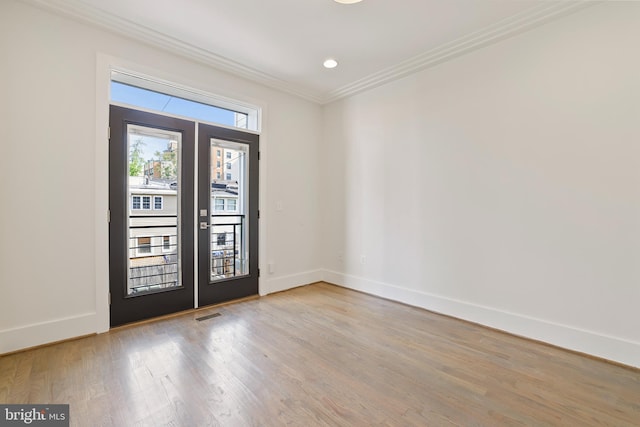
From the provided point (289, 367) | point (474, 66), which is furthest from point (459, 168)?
point (289, 367)

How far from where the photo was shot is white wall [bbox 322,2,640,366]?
232 cm

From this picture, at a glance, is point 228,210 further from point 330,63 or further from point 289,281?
point 330,63

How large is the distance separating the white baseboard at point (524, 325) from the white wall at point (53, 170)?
3325mm

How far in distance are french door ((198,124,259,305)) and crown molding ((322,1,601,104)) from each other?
5.99ft

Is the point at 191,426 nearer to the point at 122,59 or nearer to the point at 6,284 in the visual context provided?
the point at 6,284

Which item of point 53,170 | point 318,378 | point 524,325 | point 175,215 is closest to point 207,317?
point 175,215

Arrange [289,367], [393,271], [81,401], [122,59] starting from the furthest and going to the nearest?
[393,271] < [122,59] < [289,367] < [81,401]

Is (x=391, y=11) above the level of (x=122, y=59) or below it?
above

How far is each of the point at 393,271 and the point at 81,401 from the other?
323cm

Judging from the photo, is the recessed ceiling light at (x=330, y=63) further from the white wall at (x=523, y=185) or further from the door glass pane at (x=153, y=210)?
the door glass pane at (x=153, y=210)

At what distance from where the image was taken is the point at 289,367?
2.21 m

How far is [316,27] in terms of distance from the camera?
2836 mm

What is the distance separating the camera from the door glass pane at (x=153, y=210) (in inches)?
117

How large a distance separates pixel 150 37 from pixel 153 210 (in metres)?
1.77
